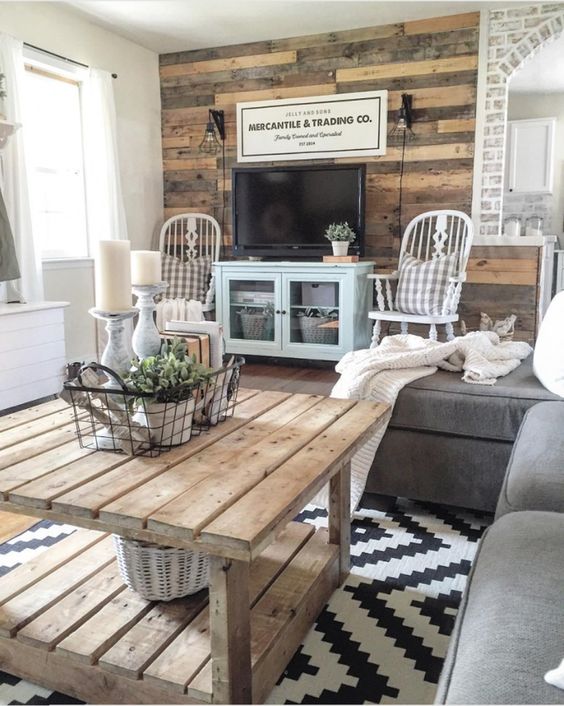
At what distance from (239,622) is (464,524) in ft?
4.02

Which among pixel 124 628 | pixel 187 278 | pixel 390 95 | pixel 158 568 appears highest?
pixel 390 95

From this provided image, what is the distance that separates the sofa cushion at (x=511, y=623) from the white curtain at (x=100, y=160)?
3.71m

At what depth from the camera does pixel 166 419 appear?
1.42 meters

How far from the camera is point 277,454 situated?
1.42 metres

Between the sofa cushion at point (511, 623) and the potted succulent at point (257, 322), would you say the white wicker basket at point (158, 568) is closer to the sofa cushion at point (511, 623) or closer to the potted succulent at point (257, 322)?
the sofa cushion at point (511, 623)

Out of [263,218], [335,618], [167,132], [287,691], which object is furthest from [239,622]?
[167,132]

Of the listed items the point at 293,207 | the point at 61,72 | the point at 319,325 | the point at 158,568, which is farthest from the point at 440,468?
the point at 61,72

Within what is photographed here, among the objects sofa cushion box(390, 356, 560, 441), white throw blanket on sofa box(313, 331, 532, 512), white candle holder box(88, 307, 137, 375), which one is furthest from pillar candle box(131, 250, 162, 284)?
sofa cushion box(390, 356, 560, 441)

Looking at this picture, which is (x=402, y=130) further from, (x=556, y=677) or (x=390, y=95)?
(x=556, y=677)

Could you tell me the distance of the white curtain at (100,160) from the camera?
459 centimetres

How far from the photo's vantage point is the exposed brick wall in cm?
423

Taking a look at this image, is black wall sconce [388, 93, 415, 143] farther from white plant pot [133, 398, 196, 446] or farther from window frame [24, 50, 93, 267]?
white plant pot [133, 398, 196, 446]

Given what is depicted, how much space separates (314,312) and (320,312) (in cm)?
5

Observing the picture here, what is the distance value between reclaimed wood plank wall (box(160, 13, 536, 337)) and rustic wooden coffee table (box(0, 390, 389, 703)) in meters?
3.26
